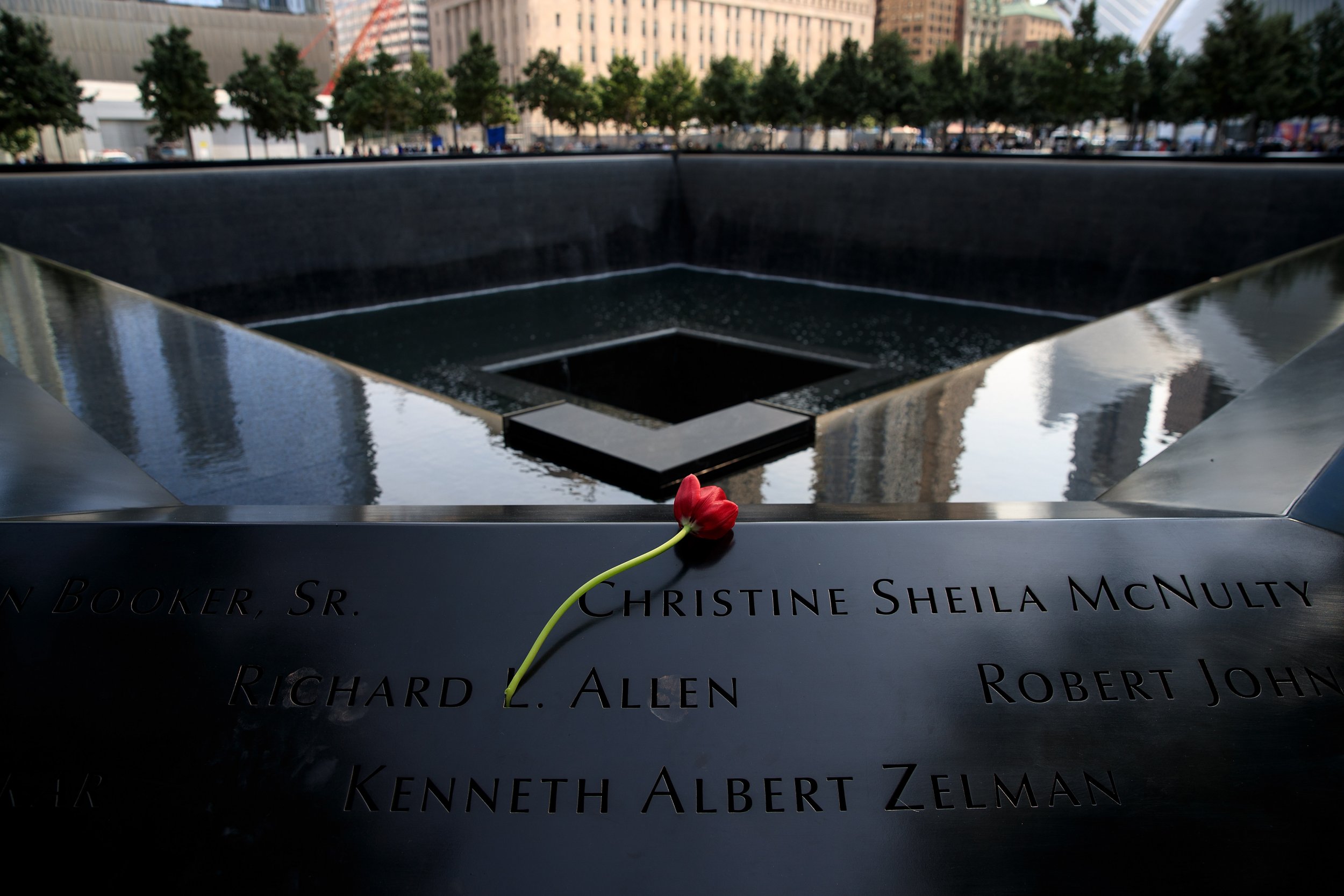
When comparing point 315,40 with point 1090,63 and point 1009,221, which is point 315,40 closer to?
point 1090,63

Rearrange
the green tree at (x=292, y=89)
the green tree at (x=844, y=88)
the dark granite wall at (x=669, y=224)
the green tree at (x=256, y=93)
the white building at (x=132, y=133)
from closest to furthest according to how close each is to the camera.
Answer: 1. the dark granite wall at (x=669, y=224)
2. the green tree at (x=256, y=93)
3. the green tree at (x=292, y=89)
4. the green tree at (x=844, y=88)
5. the white building at (x=132, y=133)

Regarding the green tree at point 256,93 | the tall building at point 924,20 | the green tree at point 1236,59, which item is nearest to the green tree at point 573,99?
the green tree at point 256,93

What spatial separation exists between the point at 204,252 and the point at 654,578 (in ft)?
38.8

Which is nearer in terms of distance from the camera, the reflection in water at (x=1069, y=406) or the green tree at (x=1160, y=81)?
the reflection in water at (x=1069, y=406)

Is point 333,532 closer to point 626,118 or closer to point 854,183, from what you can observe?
point 854,183

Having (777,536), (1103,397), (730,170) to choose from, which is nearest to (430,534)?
(777,536)

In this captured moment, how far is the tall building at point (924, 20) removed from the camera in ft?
304

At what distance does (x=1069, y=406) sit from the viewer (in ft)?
14.6

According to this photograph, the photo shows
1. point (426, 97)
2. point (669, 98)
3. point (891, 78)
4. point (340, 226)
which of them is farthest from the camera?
point (669, 98)

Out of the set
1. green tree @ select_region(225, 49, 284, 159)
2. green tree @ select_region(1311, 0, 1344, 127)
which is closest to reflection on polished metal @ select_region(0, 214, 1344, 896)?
green tree @ select_region(225, 49, 284, 159)

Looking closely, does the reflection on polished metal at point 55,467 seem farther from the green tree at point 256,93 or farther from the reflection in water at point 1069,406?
the green tree at point 256,93

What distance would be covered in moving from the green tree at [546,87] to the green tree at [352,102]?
640 centimetres

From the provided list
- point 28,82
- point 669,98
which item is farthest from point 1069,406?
point 669,98

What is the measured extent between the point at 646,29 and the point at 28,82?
55073mm
